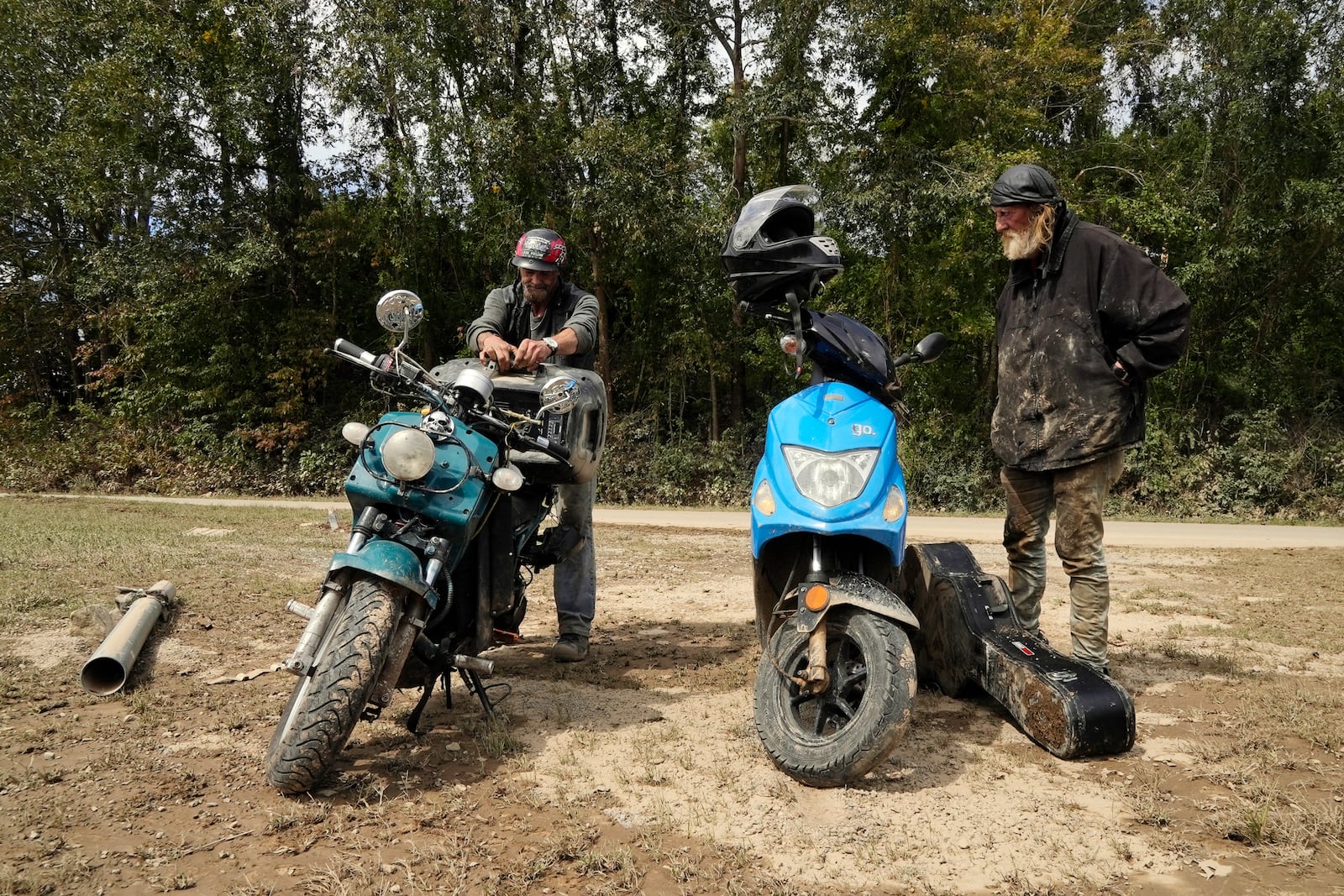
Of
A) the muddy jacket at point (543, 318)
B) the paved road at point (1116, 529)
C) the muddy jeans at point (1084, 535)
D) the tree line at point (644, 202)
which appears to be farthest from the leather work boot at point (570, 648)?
the tree line at point (644, 202)

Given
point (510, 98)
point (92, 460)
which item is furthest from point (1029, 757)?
point (92, 460)

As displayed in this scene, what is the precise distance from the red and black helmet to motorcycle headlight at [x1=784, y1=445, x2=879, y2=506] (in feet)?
5.83

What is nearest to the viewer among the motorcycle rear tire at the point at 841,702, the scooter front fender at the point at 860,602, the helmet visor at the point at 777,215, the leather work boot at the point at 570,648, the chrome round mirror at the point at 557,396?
the motorcycle rear tire at the point at 841,702

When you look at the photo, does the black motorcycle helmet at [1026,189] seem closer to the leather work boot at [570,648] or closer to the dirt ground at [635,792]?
the dirt ground at [635,792]

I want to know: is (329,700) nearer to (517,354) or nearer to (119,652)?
(517,354)

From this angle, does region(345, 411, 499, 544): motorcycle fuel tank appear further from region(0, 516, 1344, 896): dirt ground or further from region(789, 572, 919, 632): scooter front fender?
region(789, 572, 919, 632): scooter front fender

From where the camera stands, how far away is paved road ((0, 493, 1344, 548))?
10.6 meters

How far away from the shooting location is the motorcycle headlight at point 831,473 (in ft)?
11.7

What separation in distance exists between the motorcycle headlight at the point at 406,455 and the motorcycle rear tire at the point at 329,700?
1.52ft

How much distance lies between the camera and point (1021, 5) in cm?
1952

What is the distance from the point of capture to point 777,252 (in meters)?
4.16

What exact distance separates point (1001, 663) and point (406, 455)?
2478mm

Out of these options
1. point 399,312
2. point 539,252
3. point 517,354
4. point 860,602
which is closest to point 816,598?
point 860,602

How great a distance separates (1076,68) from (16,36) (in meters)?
23.3
